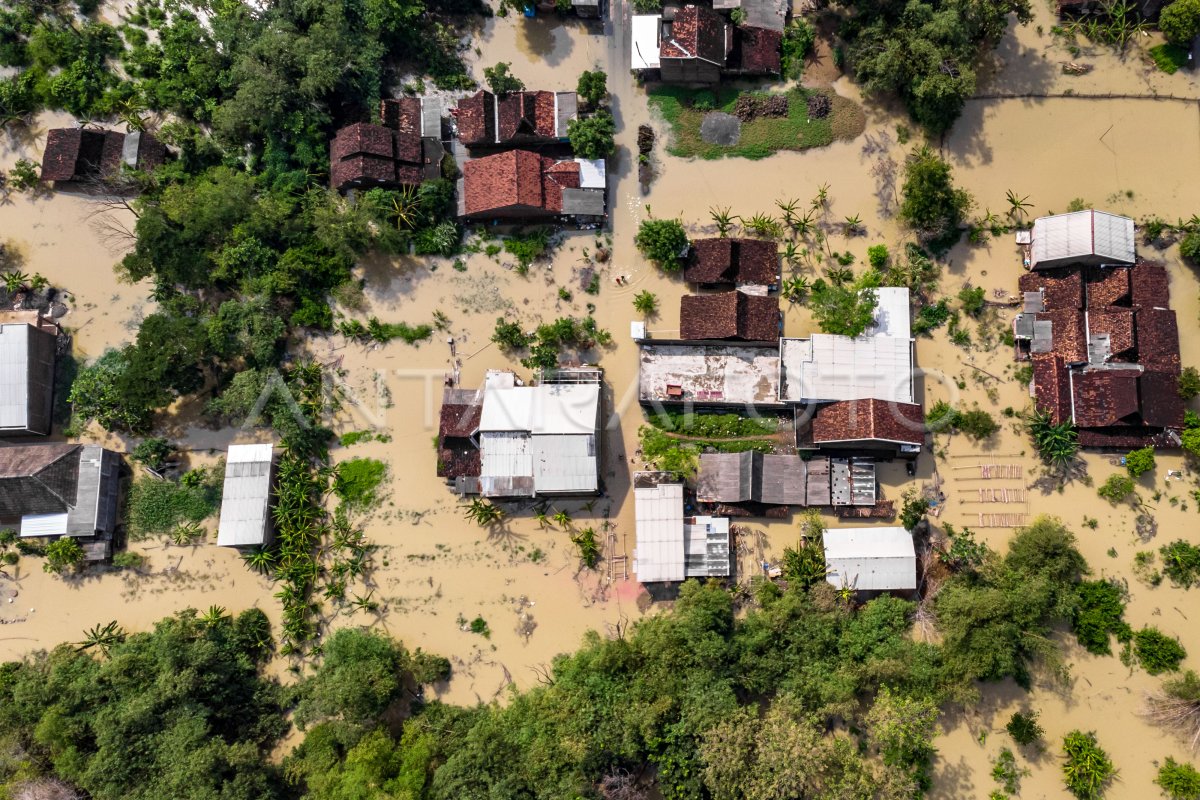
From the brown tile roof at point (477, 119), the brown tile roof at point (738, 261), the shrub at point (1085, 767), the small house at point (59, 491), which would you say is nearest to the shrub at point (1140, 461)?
the shrub at point (1085, 767)

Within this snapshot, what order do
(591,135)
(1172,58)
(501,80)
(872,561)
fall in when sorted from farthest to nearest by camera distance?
(501,80), (1172,58), (591,135), (872,561)

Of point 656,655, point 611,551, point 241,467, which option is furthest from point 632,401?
point 241,467

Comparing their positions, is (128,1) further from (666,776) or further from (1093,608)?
(1093,608)

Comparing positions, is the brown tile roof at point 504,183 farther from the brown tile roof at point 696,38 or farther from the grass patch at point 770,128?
the brown tile roof at point 696,38

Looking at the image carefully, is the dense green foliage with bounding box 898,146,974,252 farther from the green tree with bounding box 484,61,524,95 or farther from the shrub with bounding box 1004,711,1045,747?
the shrub with bounding box 1004,711,1045,747

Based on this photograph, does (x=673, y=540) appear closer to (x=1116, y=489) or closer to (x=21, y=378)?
(x=1116, y=489)

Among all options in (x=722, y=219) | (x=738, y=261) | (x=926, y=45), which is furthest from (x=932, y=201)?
(x=722, y=219)

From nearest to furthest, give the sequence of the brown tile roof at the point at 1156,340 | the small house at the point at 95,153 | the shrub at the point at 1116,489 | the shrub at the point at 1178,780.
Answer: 1. the shrub at the point at 1178,780
2. the brown tile roof at the point at 1156,340
3. the shrub at the point at 1116,489
4. the small house at the point at 95,153
